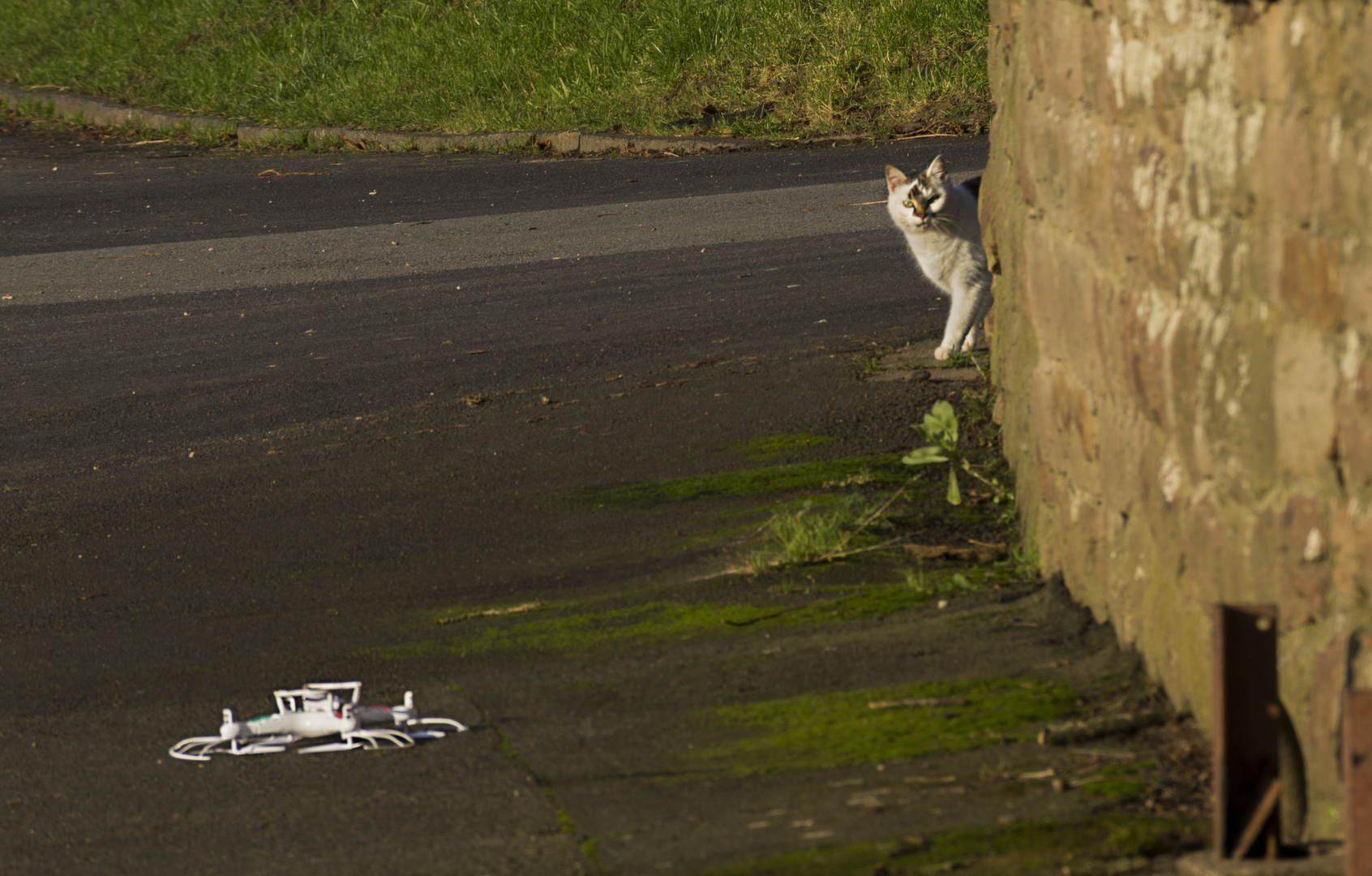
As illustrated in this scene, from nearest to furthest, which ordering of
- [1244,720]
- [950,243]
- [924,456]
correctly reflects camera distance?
[1244,720] < [924,456] < [950,243]

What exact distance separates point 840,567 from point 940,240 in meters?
2.92

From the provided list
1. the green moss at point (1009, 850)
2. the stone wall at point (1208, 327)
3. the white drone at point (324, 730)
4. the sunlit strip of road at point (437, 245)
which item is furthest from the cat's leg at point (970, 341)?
the green moss at point (1009, 850)

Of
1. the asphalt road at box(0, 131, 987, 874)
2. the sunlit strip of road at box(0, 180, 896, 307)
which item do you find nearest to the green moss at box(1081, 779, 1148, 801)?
the asphalt road at box(0, 131, 987, 874)

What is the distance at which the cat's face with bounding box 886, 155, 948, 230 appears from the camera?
689 cm

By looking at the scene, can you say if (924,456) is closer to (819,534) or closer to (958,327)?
(819,534)

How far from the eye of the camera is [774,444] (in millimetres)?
5613

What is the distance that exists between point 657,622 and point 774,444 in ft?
5.19

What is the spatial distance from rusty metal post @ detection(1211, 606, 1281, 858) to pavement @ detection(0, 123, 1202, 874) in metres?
0.46

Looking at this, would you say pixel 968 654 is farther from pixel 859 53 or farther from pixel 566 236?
pixel 859 53

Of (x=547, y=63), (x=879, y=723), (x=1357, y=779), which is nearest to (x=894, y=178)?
(x=879, y=723)

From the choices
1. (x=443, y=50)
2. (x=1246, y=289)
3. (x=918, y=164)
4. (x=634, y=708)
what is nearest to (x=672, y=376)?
(x=634, y=708)

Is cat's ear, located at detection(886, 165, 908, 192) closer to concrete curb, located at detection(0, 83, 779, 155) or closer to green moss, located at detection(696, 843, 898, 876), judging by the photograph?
green moss, located at detection(696, 843, 898, 876)

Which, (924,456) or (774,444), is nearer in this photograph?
(924,456)

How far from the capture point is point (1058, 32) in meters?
3.65
